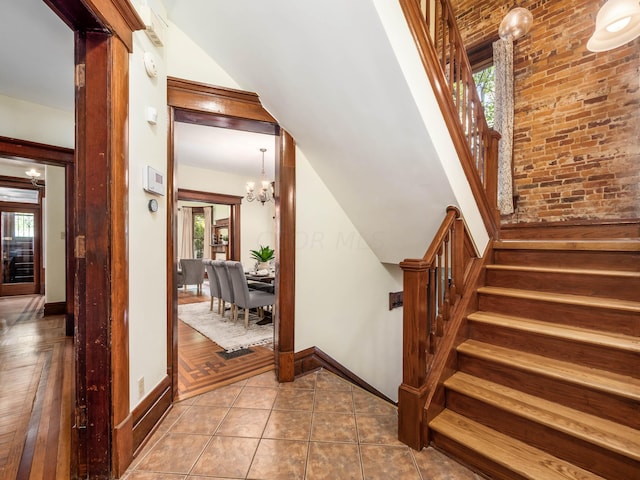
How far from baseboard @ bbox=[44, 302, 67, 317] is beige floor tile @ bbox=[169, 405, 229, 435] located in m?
3.75

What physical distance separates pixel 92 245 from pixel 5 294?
7.13m

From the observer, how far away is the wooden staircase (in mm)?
1312

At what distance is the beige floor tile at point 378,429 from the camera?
1.67 meters

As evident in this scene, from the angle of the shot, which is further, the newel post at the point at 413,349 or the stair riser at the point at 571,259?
Result: the stair riser at the point at 571,259

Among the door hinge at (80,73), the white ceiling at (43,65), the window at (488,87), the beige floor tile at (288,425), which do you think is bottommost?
the beige floor tile at (288,425)

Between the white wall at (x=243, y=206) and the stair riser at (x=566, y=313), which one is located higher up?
the white wall at (x=243, y=206)

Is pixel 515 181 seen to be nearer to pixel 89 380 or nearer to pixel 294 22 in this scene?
pixel 294 22

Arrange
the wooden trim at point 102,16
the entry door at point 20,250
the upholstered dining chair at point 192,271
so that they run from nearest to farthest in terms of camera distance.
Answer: the wooden trim at point 102,16
the entry door at point 20,250
the upholstered dining chair at point 192,271

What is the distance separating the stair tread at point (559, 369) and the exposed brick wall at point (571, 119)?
2.11 meters

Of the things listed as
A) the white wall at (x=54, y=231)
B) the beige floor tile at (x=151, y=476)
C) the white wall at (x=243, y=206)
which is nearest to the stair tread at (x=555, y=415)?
the beige floor tile at (x=151, y=476)

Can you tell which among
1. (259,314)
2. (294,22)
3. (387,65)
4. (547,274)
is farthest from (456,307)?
(259,314)

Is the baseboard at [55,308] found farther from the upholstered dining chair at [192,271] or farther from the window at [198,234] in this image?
the window at [198,234]

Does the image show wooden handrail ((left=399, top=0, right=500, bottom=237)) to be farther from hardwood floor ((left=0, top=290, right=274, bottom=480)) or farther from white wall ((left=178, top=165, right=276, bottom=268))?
white wall ((left=178, top=165, right=276, bottom=268))

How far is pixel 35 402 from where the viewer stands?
6.44 ft
